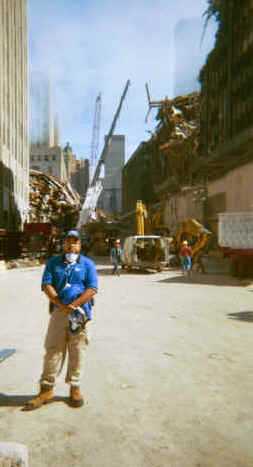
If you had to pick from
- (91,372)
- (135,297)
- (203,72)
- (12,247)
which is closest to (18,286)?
(135,297)

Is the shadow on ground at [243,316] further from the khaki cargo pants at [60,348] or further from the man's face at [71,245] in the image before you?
the man's face at [71,245]

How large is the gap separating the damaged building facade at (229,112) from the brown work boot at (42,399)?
23037 millimetres

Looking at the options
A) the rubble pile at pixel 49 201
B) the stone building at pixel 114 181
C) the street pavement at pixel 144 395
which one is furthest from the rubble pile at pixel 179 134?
the stone building at pixel 114 181

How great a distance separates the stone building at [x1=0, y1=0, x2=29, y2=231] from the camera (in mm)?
46312

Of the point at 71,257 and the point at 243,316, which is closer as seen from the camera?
the point at 71,257

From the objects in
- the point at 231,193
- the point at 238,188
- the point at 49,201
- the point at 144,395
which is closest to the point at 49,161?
the point at 49,201

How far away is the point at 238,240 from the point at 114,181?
154 metres

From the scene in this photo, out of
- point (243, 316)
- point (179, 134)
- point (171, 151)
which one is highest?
point (179, 134)

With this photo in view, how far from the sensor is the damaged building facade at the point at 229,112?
95.0ft

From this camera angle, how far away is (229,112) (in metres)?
41.1

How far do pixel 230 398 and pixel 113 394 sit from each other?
1.41 metres

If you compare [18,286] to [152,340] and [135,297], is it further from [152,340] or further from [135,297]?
[152,340]

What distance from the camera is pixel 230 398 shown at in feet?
15.3

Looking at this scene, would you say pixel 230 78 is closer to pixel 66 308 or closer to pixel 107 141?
pixel 66 308
